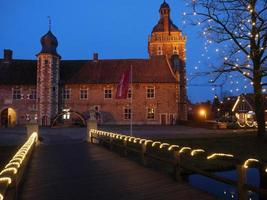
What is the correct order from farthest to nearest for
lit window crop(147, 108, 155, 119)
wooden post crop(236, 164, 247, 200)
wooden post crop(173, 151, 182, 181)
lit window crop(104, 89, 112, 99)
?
lit window crop(104, 89, 112, 99) < lit window crop(147, 108, 155, 119) < wooden post crop(173, 151, 182, 181) < wooden post crop(236, 164, 247, 200)

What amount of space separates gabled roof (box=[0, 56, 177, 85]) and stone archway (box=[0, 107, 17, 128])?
164 inches

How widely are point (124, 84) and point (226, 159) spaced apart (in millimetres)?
14602

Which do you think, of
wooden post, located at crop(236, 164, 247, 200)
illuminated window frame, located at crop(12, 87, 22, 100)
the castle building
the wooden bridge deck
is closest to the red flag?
the wooden bridge deck

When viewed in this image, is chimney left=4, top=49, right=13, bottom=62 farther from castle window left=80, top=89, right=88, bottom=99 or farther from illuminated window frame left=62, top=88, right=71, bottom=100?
castle window left=80, top=89, right=88, bottom=99

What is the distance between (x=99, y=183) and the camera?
920 cm

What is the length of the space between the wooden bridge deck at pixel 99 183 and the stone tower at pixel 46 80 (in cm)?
3913

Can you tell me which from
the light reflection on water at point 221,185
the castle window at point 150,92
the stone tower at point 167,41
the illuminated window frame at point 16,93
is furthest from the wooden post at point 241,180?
the stone tower at point 167,41

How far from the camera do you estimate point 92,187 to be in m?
8.72

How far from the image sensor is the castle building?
51.6 m

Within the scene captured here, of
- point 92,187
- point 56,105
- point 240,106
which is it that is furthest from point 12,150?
point 240,106

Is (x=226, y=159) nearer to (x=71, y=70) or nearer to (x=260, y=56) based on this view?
(x=260, y=56)

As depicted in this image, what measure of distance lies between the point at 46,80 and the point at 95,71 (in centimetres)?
724

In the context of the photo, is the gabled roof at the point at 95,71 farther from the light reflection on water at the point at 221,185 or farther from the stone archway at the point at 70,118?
the light reflection on water at the point at 221,185

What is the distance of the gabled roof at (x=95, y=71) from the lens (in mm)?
53062
